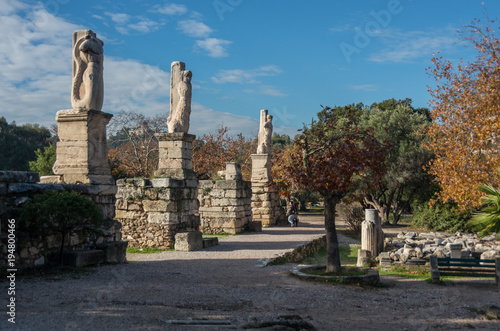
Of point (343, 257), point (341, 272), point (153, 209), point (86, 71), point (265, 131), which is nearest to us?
point (341, 272)

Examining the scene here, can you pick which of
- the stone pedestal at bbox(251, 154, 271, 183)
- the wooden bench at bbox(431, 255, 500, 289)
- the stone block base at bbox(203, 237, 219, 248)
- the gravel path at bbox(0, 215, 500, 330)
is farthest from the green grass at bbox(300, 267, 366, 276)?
the stone pedestal at bbox(251, 154, 271, 183)

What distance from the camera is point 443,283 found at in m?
8.60

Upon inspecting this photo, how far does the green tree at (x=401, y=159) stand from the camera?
912 inches

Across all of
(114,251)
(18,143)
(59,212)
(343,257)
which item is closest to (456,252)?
(343,257)

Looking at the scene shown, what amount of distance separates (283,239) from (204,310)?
31.2 feet

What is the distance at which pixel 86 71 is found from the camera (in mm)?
9609

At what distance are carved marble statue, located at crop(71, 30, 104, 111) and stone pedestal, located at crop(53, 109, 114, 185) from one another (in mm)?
285

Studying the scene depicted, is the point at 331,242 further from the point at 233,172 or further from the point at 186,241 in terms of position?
the point at 233,172

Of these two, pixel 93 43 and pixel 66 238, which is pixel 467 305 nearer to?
pixel 66 238

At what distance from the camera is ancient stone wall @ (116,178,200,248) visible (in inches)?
480

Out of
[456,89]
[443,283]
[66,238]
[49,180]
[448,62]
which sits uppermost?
[448,62]

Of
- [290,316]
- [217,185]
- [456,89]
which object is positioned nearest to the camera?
[290,316]

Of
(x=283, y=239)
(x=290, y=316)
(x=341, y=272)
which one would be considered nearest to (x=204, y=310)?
(x=290, y=316)

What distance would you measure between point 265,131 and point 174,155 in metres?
8.61
